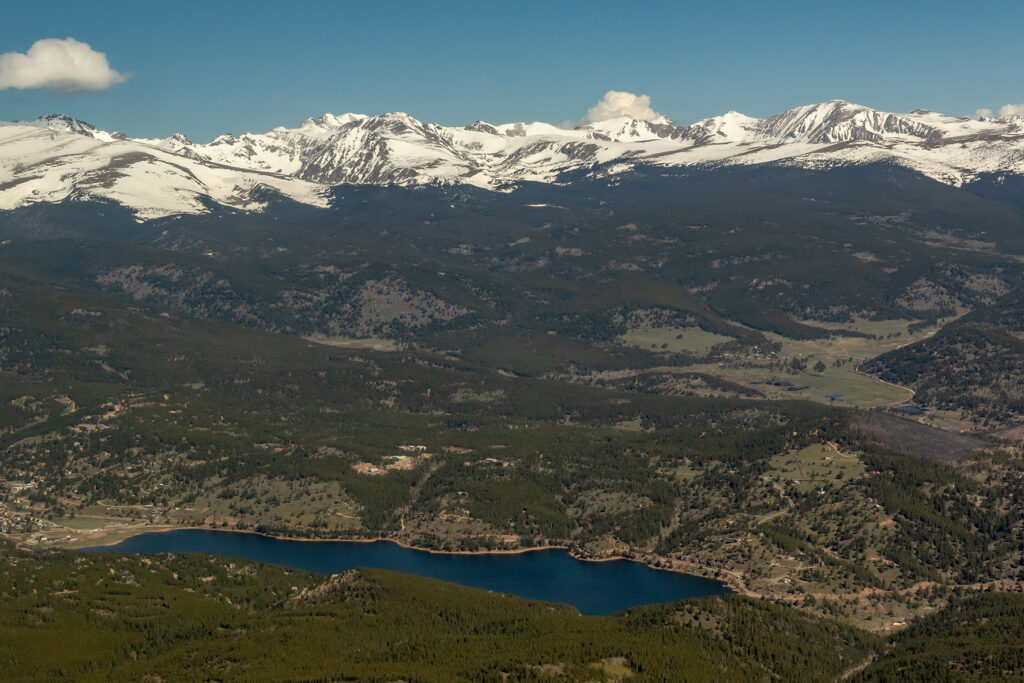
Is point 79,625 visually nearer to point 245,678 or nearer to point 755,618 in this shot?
point 245,678

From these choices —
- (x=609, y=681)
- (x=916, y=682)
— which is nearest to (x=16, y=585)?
(x=609, y=681)

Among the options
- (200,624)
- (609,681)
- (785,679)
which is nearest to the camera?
(609,681)

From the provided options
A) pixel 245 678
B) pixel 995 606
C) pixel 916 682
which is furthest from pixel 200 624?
pixel 995 606

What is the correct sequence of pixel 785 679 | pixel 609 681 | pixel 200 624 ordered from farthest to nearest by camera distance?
pixel 200 624 < pixel 785 679 < pixel 609 681

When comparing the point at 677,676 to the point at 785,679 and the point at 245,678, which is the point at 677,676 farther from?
the point at 245,678

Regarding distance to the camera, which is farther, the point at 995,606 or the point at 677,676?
the point at 995,606

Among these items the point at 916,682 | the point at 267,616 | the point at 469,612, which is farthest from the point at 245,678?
the point at 916,682

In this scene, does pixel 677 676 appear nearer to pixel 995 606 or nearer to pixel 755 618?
pixel 755 618

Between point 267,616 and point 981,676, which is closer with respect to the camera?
point 981,676
